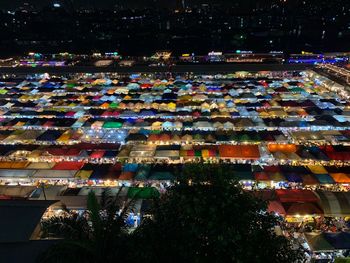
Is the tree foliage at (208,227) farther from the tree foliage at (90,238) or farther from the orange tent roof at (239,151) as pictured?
the orange tent roof at (239,151)

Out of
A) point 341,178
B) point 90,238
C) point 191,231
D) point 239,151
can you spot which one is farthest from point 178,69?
point 191,231

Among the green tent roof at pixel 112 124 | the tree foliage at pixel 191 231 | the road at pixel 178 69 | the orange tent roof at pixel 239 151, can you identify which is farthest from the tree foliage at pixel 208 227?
the road at pixel 178 69

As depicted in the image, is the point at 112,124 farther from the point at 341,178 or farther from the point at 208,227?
the point at 208,227

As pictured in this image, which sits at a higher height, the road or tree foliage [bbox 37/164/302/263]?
tree foliage [bbox 37/164/302/263]

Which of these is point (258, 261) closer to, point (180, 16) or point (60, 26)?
point (60, 26)

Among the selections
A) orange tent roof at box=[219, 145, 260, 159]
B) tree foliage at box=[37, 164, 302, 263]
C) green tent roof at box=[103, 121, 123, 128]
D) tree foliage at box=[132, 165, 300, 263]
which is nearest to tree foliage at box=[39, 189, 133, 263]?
tree foliage at box=[37, 164, 302, 263]

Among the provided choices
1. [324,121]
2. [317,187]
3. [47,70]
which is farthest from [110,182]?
[47,70]

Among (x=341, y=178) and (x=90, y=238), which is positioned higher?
(x=90, y=238)

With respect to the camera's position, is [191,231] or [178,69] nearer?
[191,231]

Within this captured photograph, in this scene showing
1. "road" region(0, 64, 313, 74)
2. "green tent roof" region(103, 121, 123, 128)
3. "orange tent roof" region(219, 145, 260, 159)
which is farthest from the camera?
"road" region(0, 64, 313, 74)

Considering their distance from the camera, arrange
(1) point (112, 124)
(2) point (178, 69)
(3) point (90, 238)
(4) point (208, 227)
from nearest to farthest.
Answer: (4) point (208, 227)
(3) point (90, 238)
(1) point (112, 124)
(2) point (178, 69)

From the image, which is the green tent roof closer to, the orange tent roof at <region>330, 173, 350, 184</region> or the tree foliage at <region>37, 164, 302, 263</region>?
the orange tent roof at <region>330, 173, 350, 184</region>
